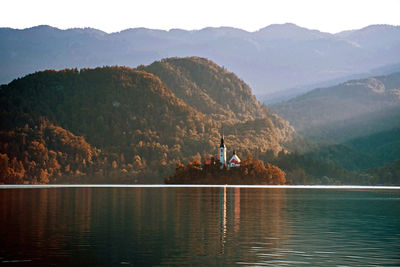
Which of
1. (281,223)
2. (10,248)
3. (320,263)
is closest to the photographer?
(320,263)

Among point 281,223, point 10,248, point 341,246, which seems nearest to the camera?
point 10,248

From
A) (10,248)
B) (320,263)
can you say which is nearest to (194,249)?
(320,263)

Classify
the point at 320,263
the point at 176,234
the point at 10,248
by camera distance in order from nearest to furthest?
1. the point at 320,263
2. the point at 10,248
3. the point at 176,234

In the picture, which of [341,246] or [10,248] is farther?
[341,246]

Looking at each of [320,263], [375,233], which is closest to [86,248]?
[320,263]

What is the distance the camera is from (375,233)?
67500 millimetres

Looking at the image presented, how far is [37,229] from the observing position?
220 ft

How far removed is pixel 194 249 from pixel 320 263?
439 inches

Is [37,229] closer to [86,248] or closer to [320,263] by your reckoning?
[86,248]

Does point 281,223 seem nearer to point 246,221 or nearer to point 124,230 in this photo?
point 246,221

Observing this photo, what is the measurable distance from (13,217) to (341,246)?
4277 cm

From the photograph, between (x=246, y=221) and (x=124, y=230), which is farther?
(x=246, y=221)

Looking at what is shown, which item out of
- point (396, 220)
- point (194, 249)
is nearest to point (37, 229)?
point (194, 249)

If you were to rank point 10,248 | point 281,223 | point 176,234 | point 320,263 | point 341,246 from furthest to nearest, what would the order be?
1. point 281,223
2. point 176,234
3. point 341,246
4. point 10,248
5. point 320,263
